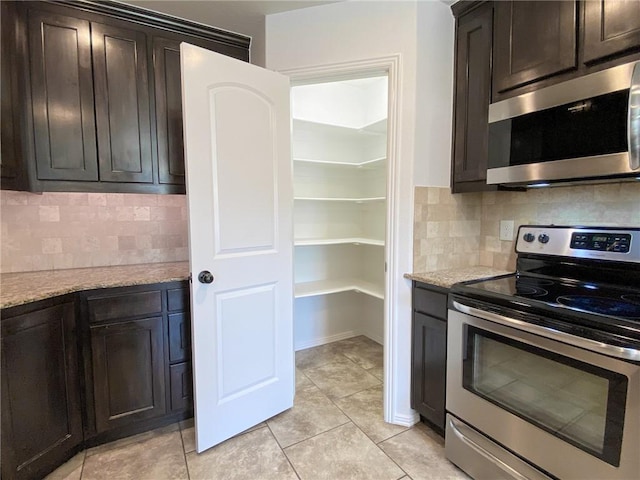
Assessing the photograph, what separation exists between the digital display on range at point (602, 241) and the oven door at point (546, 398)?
0.64m

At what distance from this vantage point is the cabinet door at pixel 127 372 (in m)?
1.73

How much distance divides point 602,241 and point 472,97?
3.26 ft

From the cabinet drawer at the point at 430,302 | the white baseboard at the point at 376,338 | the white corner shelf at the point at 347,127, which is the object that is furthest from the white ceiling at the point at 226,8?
the white baseboard at the point at 376,338

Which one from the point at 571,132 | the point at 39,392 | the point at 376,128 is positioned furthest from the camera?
the point at 376,128

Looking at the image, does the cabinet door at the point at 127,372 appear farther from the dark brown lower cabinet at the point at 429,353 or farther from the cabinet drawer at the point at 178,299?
the dark brown lower cabinet at the point at 429,353

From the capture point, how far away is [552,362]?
125cm

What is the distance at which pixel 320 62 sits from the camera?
1.95 m

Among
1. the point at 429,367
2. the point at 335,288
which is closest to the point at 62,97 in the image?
the point at 335,288

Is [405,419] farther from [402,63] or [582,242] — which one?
[402,63]

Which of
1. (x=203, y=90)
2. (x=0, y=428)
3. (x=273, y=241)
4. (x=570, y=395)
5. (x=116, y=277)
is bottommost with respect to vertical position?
(x=0, y=428)

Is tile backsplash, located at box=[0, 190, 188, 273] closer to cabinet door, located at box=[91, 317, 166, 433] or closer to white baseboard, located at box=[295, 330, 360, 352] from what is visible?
cabinet door, located at box=[91, 317, 166, 433]

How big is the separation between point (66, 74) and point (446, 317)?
2.49 meters

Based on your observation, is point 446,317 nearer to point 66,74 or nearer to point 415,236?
point 415,236

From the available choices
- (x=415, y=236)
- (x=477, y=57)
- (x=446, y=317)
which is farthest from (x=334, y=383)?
(x=477, y=57)
